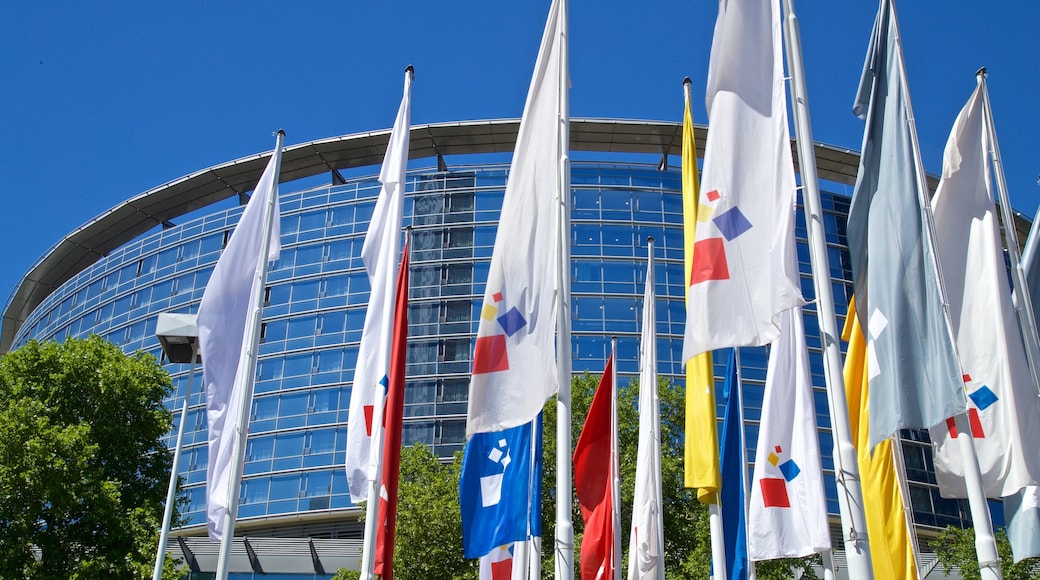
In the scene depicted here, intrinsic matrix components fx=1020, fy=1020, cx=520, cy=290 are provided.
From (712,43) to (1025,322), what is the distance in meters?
8.17

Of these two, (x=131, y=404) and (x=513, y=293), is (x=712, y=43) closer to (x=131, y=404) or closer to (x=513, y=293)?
(x=513, y=293)

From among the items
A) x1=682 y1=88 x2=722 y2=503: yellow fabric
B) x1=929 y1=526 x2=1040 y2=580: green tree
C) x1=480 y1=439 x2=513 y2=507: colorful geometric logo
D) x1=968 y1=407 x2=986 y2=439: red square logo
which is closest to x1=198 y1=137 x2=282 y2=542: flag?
x1=480 y1=439 x2=513 y2=507: colorful geometric logo

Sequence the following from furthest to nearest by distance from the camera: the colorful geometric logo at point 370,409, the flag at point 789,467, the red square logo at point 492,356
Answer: the colorful geometric logo at point 370,409 < the flag at point 789,467 < the red square logo at point 492,356

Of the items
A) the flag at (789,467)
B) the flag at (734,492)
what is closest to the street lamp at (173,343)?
the flag at (734,492)

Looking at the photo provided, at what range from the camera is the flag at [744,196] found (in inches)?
477

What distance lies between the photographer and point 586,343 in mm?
54344

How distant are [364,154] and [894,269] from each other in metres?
49.4

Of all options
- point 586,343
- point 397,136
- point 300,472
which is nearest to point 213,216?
point 300,472

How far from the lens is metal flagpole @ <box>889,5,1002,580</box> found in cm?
1162

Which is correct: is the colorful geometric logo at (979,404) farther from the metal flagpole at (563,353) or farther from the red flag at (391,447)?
the red flag at (391,447)

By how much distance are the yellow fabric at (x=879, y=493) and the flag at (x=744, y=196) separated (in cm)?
494

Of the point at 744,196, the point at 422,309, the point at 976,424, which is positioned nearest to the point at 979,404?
the point at 976,424

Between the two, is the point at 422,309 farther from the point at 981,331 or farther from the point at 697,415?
the point at 981,331

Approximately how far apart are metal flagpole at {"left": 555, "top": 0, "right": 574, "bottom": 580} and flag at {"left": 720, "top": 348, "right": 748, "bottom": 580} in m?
6.39
